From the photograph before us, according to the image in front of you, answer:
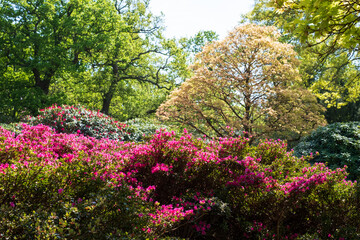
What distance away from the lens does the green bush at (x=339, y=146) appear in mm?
8141

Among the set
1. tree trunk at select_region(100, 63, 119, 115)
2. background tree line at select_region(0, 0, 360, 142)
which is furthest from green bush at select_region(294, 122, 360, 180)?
tree trunk at select_region(100, 63, 119, 115)

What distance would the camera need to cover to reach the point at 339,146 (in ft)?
27.9

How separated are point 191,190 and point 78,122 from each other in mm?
6104

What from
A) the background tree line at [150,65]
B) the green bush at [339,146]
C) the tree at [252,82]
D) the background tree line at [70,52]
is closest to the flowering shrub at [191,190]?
the background tree line at [150,65]

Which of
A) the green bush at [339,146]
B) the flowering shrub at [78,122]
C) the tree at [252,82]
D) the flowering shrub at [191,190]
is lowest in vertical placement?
the flowering shrub at [191,190]

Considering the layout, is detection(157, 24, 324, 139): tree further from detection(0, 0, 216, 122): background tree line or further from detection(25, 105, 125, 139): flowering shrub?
detection(0, 0, 216, 122): background tree line

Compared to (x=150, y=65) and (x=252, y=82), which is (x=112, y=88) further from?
(x=252, y=82)

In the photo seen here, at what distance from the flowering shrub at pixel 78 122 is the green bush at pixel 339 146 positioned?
666 cm

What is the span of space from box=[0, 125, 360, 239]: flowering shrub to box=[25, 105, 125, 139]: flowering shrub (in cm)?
415

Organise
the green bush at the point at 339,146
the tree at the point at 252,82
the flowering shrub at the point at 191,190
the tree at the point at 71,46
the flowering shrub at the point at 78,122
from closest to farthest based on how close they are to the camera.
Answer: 1. the flowering shrub at the point at 191,190
2. the green bush at the point at 339,146
3. the flowering shrub at the point at 78,122
4. the tree at the point at 252,82
5. the tree at the point at 71,46

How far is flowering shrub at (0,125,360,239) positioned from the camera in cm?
280

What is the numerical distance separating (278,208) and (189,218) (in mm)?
1345

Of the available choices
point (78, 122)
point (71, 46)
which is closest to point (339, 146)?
point (78, 122)

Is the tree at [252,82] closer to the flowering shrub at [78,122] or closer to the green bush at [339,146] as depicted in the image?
the green bush at [339,146]
